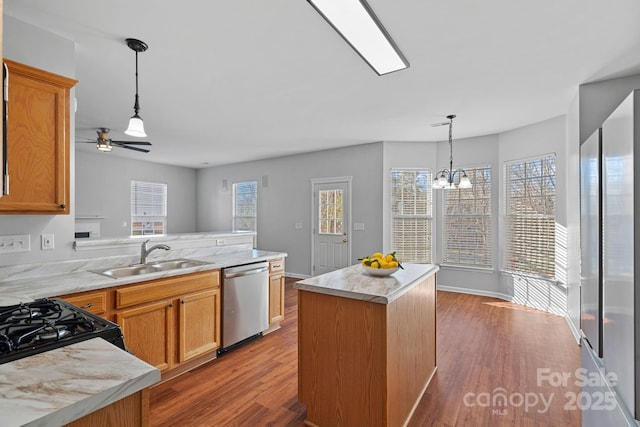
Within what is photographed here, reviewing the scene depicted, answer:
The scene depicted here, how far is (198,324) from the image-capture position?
274 centimetres

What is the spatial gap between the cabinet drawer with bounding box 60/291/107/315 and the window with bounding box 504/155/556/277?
205 inches

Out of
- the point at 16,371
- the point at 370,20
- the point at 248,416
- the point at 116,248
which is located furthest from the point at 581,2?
the point at 116,248

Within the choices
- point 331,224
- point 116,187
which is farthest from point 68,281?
point 116,187

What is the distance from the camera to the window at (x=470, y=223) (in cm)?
521

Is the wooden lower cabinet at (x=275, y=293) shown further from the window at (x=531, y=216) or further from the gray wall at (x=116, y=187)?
the gray wall at (x=116, y=187)

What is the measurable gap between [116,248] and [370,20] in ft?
8.99

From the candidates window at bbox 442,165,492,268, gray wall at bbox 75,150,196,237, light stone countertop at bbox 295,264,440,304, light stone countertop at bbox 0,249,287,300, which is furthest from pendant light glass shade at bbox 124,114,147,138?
gray wall at bbox 75,150,196,237

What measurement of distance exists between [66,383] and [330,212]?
5514mm

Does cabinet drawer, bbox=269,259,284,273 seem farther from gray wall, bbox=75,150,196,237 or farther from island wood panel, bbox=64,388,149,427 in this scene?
gray wall, bbox=75,150,196,237

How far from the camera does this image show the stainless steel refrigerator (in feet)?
3.68

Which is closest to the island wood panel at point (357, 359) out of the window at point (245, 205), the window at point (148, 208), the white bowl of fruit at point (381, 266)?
the white bowl of fruit at point (381, 266)

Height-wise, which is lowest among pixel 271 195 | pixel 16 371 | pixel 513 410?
pixel 513 410

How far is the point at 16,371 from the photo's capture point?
35.6 inches

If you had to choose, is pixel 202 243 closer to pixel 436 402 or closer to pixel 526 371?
pixel 436 402
